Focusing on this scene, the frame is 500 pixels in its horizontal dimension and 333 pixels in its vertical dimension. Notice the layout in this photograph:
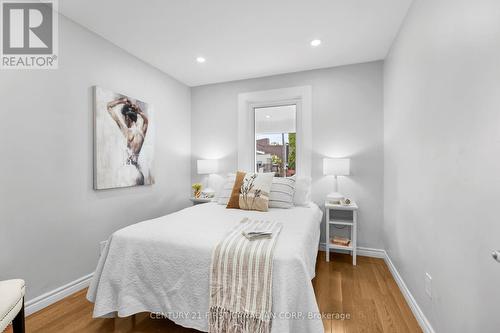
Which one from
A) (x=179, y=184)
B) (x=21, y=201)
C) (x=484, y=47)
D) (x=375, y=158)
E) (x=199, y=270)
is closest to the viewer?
(x=484, y=47)

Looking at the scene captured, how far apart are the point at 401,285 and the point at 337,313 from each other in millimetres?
767

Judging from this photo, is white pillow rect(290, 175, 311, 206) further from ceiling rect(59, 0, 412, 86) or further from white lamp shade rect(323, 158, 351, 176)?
ceiling rect(59, 0, 412, 86)

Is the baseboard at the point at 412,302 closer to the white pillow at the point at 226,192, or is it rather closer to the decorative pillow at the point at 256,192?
the decorative pillow at the point at 256,192

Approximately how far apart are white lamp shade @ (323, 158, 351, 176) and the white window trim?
39cm

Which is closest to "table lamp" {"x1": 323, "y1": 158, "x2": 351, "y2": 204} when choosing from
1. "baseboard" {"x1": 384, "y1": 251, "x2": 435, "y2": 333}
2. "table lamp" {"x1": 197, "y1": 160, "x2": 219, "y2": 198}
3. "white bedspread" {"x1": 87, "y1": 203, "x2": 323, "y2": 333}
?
"baseboard" {"x1": 384, "y1": 251, "x2": 435, "y2": 333}

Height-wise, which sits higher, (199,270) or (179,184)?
(179,184)

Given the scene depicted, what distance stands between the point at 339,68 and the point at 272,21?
54.2 inches

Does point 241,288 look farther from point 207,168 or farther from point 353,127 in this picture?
point 353,127

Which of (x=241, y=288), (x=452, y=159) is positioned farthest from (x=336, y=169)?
(x=241, y=288)

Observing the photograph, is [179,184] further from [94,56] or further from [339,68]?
[339,68]

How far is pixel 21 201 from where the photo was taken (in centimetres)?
179

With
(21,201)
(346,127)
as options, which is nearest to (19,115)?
(21,201)

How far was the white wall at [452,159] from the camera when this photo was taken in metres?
0.99

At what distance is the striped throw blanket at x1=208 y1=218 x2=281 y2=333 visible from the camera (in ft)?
4.25
